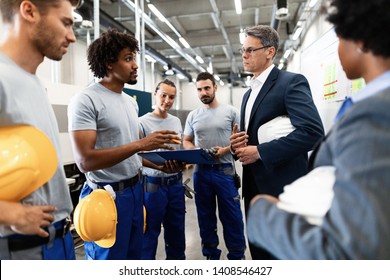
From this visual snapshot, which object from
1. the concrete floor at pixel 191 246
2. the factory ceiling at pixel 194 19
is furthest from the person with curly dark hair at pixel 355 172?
the factory ceiling at pixel 194 19

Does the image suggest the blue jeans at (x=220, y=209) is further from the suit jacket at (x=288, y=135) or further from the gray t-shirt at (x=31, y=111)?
the gray t-shirt at (x=31, y=111)

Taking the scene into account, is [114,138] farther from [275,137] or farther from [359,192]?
[359,192]

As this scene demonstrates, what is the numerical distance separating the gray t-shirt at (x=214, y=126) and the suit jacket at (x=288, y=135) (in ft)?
3.22

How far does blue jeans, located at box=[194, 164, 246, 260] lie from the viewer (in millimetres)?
2211

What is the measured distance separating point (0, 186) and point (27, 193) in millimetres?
76

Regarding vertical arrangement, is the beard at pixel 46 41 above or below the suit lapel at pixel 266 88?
above

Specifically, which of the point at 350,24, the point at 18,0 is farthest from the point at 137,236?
the point at 350,24

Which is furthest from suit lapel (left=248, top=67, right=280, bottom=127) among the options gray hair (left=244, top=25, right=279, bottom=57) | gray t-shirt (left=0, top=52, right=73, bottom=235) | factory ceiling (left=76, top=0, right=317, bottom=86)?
factory ceiling (left=76, top=0, right=317, bottom=86)

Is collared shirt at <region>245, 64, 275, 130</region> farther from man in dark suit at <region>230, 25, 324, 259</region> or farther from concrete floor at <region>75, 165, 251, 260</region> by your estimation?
concrete floor at <region>75, 165, 251, 260</region>

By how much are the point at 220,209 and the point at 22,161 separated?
181 cm

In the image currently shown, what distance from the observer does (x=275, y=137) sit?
4.26ft

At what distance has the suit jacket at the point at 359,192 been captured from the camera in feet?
1.36

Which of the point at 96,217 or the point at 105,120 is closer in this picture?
the point at 96,217

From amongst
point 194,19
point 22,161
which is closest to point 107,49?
point 22,161
